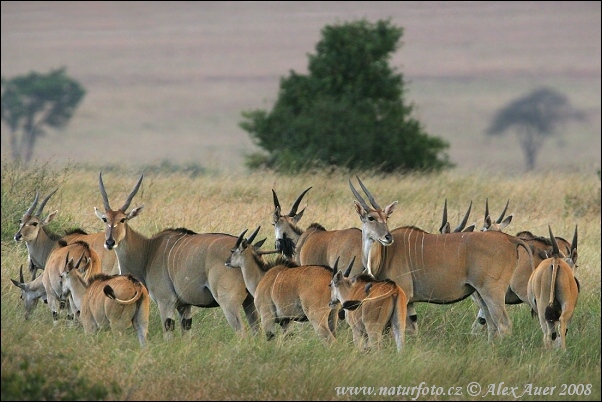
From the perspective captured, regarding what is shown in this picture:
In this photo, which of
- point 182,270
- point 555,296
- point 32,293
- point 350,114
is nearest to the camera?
point 555,296

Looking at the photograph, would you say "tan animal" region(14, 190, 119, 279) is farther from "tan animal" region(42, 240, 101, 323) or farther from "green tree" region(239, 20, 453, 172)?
"green tree" region(239, 20, 453, 172)

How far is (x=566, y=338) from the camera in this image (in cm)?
924

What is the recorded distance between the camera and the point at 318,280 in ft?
28.1

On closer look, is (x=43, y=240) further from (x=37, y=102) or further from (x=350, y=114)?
(x=37, y=102)

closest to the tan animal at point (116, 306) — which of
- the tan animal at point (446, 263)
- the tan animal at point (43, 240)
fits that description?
the tan animal at point (43, 240)

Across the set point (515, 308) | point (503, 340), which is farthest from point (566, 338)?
point (515, 308)

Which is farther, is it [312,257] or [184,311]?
[312,257]

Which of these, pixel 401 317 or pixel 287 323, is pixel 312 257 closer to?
pixel 287 323

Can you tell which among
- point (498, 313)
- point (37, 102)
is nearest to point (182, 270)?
point (498, 313)

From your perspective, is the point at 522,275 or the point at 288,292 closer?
A: the point at 288,292

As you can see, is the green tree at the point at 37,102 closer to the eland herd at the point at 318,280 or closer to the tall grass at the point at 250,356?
the tall grass at the point at 250,356

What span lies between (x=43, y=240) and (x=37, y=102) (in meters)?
30.9

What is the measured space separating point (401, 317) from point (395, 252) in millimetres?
1547

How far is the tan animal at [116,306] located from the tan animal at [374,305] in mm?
1422
